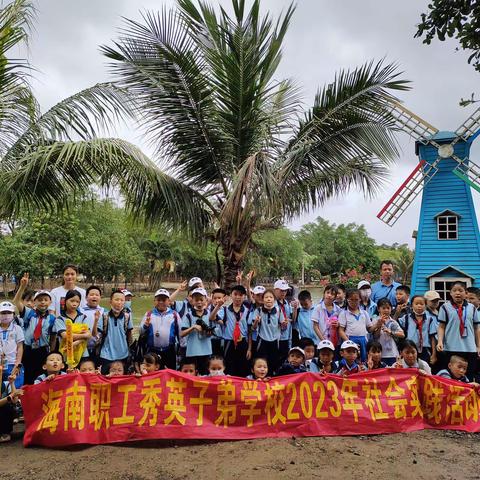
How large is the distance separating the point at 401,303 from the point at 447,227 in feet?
28.9

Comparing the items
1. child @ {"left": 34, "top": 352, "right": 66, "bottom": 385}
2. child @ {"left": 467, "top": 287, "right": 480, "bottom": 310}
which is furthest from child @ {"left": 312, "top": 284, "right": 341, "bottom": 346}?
child @ {"left": 34, "top": 352, "right": 66, "bottom": 385}

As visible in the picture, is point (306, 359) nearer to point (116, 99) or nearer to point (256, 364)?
point (256, 364)

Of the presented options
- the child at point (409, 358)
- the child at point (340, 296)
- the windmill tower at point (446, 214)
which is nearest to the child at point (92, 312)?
the child at point (340, 296)

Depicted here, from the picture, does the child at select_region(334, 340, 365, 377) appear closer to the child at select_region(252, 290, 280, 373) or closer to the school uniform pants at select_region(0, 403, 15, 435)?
the child at select_region(252, 290, 280, 373)

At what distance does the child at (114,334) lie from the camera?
5.11m

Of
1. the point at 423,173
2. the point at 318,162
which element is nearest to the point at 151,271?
the point at 423,173

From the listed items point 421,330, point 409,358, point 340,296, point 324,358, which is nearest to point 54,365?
point 324,358

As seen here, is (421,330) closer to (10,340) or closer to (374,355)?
(374,355)

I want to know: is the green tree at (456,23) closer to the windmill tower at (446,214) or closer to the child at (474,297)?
the child at (474,297)

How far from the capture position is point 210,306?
5.70 metres

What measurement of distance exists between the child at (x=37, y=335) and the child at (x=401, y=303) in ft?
14.6

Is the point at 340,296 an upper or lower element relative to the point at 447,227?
lower

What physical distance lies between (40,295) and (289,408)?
3056 mm

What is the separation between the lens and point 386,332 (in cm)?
563
